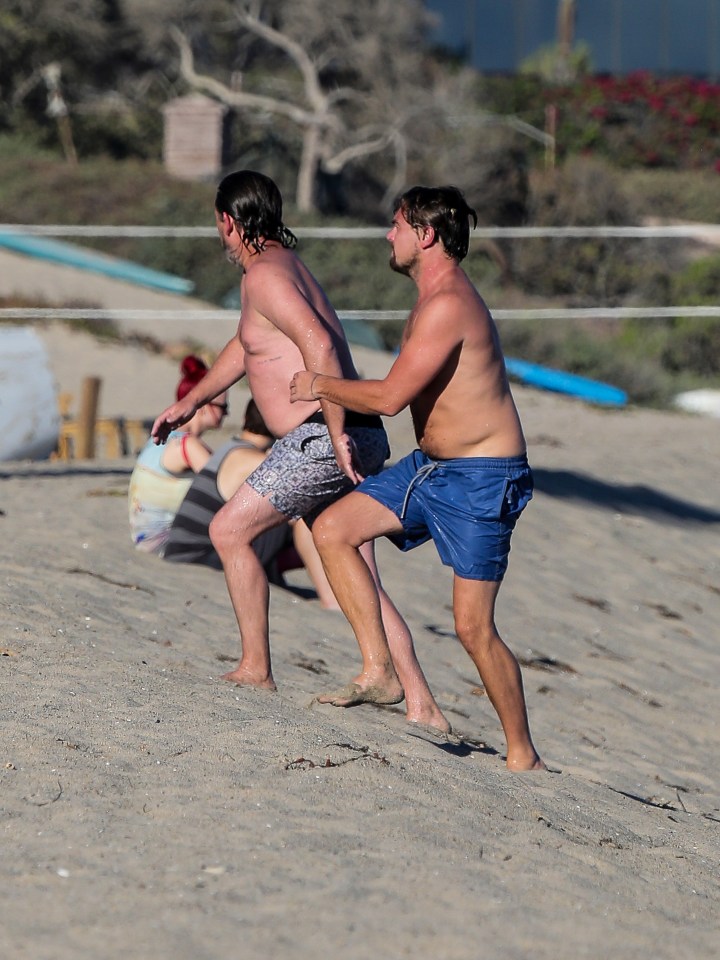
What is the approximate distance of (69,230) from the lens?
1129 centimetres

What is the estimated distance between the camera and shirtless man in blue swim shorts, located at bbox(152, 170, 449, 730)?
4.57m

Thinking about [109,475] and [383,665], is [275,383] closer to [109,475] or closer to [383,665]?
[383,665]

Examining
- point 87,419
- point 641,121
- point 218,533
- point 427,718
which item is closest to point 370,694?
point 427,718

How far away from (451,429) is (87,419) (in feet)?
24.3

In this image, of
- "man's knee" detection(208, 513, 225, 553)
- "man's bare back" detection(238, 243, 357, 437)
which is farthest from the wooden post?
"man's knee" detection(208, 513, 225, 553)

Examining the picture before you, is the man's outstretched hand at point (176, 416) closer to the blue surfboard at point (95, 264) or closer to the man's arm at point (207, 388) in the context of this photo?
the man's arm at point (207, 388)

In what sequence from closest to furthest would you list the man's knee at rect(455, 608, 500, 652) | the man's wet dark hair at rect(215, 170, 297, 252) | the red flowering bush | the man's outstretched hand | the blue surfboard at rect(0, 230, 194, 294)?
the man's knee at rect(455, 608, 500, 652)
the man's wet dark hair at rect(215, 170, 297, 252)
the man's outstretched hand
the blue surfboard at rect(0, 230, 194, 294)
the red flowering bush

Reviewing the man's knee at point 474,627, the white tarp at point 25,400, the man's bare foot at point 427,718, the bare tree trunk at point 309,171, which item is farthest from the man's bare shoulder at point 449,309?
the bare tree trunk at point 309,171

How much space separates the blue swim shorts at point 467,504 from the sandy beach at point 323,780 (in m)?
0.59

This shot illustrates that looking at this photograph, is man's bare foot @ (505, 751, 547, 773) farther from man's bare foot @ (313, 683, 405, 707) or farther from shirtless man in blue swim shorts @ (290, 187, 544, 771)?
man's bare foot @ (313, 683, 405, 707)

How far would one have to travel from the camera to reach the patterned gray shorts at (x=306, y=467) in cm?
460

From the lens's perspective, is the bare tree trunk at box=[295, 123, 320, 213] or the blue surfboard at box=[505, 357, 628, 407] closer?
the blue surfboard at box=[505, 357, 628, 407]

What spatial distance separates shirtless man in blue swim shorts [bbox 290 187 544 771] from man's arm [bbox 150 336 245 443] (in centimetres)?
68

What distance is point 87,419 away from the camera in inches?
446
